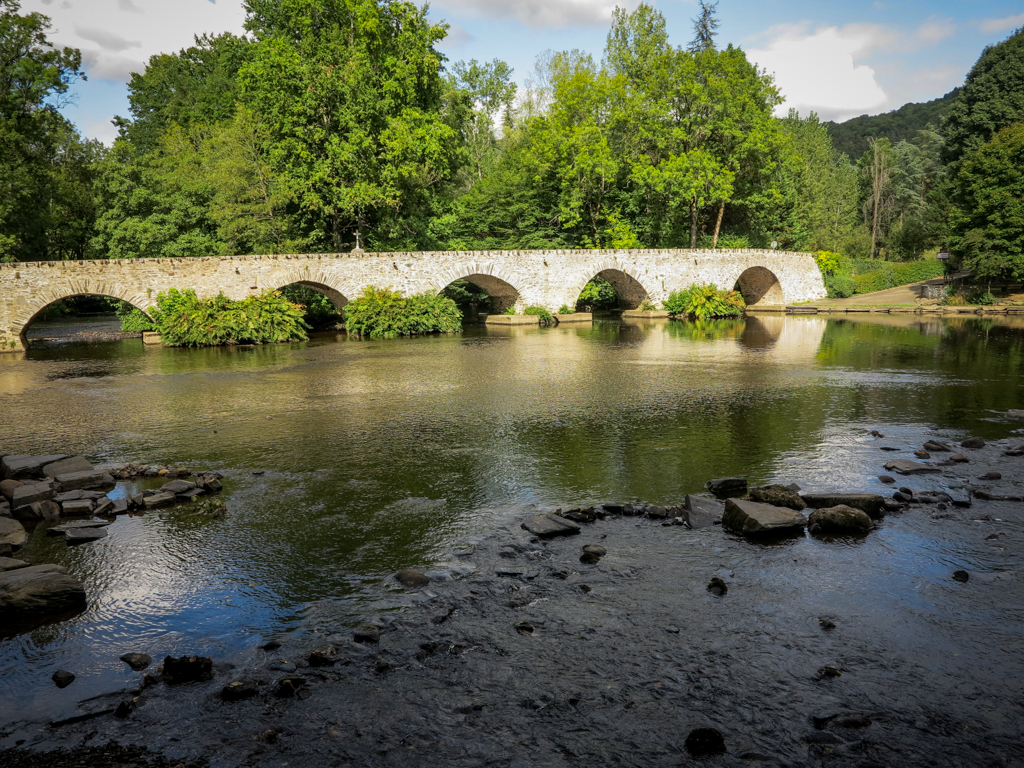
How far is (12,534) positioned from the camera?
7.01 m

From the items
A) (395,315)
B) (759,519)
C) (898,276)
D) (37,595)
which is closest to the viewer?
(37,595)

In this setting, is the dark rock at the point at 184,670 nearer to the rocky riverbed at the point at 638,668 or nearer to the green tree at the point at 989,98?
the rocky riverbed at the point at 638,668

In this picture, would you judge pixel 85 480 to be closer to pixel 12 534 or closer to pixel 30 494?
pixel 30 494

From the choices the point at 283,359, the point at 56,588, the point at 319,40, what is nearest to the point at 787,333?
the point at 283,359

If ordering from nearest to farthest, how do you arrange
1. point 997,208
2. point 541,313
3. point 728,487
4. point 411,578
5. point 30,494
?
point 411,578 → point 30,494 → point 728,487 → point 997,208 → point 541,313

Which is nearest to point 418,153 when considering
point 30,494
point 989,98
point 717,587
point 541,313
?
point 541,313

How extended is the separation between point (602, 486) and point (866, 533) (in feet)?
9.69

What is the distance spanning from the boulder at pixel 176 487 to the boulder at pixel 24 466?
6.05ft

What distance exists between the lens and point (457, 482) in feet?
29.1

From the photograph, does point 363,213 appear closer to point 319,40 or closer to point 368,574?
point 319,40

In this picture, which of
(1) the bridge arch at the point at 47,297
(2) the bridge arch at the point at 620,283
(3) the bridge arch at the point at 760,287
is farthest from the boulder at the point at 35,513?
(3) the bridge arch at the point at 760,287

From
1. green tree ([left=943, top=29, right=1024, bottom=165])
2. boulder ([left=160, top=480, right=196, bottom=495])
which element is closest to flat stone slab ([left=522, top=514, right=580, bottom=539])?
boulder ([left=160, top=480, right=196, bottom=495])

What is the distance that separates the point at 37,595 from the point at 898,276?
54.8 meters

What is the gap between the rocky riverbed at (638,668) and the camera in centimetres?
391
